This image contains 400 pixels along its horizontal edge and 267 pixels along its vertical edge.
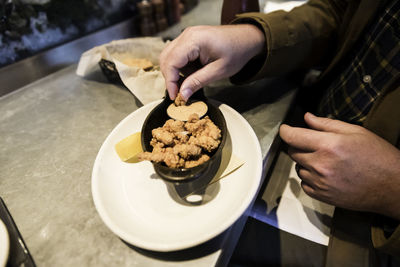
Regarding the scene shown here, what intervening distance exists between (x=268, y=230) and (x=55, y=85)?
119cm

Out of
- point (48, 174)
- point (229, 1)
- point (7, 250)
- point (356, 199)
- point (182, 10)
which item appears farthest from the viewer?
point (182, 10)

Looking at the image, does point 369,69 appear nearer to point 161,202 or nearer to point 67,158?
point 161,202

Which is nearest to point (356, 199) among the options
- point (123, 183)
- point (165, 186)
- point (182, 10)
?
point (165, 186)

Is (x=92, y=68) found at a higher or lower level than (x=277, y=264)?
higher

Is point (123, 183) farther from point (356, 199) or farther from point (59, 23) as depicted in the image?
point (59, 23)

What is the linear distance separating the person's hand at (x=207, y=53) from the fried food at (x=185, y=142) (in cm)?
12

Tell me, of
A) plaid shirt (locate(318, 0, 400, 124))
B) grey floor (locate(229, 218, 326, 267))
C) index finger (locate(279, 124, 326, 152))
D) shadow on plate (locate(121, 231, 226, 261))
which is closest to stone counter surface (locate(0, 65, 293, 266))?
shadow on plate (locate(121, 231, 226, 261))

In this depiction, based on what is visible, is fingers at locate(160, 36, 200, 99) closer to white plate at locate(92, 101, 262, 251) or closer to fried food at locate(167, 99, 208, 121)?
fried food at locate(167, 99, 208, 121)

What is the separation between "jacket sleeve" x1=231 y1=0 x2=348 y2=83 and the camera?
0.88 meters

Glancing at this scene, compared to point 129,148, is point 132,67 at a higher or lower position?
higher

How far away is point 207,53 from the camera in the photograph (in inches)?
32.3

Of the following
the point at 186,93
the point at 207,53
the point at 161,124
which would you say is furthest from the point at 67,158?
the point at 207,53

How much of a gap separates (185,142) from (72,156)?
431 mm

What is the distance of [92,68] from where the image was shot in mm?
1135
